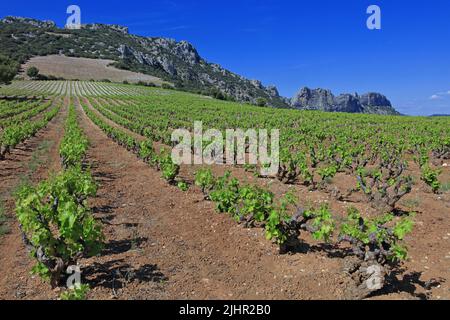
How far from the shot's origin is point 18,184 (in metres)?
13.8

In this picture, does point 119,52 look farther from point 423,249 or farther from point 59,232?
point 423,249

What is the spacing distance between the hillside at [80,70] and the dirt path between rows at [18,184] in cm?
8295

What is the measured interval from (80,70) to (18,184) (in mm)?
108220

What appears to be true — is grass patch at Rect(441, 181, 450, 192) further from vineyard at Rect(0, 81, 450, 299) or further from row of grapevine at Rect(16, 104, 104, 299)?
row of grapevine at Rect(16, 104, 104, 299)

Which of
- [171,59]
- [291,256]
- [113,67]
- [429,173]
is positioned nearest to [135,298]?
[291,256]

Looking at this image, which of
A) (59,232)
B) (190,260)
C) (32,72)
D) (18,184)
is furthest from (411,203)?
(32,72)

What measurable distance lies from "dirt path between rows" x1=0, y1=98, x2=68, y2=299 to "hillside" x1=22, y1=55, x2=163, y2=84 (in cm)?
8295

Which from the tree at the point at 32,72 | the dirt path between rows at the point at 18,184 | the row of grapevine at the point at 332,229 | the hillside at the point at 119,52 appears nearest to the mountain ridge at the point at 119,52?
the hillside at the point at 119,52

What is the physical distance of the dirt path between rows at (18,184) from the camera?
7195 mm

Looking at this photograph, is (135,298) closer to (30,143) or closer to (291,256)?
(291,256)

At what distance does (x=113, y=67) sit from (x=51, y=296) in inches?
5011

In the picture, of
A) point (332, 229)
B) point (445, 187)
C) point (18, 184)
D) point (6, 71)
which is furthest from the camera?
point (6, 71)

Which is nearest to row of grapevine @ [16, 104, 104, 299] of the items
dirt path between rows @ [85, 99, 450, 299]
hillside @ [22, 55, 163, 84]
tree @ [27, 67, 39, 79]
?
dirt path between rows @ [85, 99, 450, 299]
